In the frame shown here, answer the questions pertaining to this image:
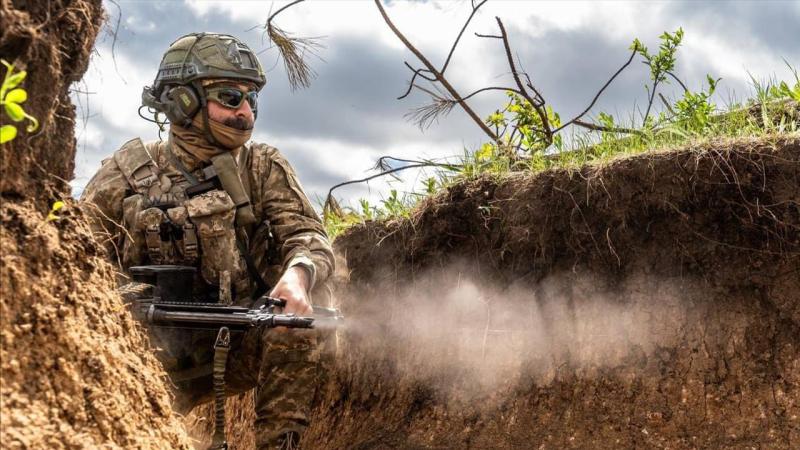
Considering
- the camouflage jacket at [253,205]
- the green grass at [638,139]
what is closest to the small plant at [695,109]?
the green grass at [638,139]

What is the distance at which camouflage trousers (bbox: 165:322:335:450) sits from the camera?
435cm

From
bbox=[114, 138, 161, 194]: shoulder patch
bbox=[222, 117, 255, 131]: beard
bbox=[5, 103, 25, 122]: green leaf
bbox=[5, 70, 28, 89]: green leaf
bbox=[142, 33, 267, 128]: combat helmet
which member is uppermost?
bbox=[142, 33, 267, 128]: combat helmet

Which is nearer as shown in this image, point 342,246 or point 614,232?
point 614,232

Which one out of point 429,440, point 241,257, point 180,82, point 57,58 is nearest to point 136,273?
point 241,257

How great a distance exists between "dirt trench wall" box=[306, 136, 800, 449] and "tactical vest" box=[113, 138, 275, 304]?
67.2 inches

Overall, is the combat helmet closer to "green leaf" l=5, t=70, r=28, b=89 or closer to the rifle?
the rifle

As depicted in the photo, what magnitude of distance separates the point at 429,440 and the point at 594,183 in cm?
213

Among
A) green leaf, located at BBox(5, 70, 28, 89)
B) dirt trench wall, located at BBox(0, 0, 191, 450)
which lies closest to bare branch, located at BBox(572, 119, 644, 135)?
dirt trench wall, located at BBox(0, 0, 191, 450)

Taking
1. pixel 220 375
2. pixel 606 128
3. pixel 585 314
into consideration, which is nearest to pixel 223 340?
pixel 220 375

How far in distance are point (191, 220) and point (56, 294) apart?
2232mm

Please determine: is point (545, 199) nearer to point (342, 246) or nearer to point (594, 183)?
point (594, 183)

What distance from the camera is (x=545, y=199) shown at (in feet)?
19.2

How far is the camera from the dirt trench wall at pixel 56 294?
7.45 ft

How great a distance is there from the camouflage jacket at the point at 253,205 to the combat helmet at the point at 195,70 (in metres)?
0.25
